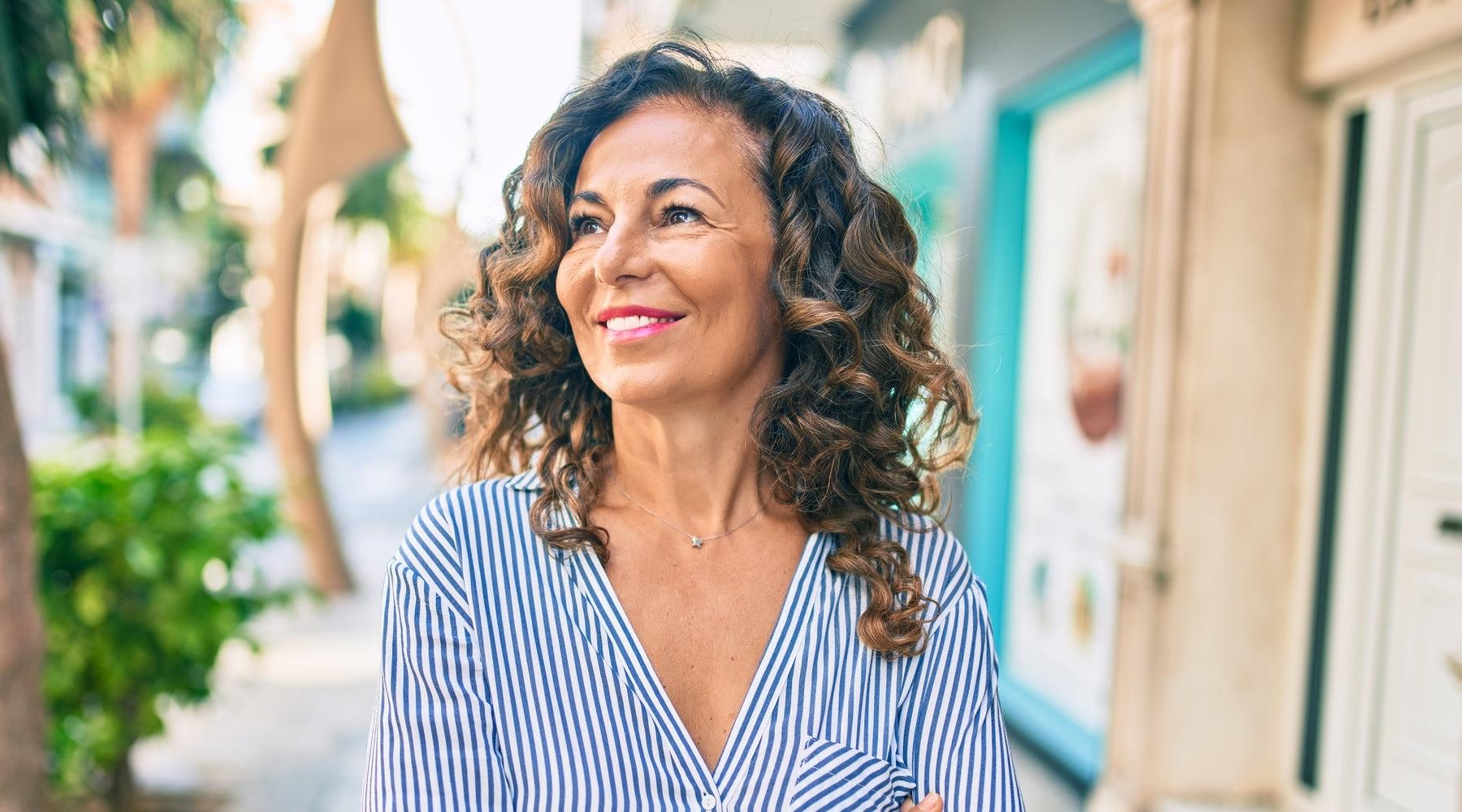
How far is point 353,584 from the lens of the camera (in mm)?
9109

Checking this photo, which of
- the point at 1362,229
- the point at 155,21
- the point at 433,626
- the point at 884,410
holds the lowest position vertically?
the point at 433,626

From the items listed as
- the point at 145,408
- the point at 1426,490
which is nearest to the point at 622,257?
the point at 1426,490

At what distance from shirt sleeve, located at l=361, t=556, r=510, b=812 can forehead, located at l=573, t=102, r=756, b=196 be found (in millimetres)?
645

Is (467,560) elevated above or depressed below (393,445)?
above

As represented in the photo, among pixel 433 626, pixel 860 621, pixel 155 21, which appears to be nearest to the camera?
pixel 433 626

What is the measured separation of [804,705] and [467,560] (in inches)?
20.1

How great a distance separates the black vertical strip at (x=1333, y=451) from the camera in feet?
11.4

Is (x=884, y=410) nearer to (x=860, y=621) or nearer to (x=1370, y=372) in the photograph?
(x=860, y=621)

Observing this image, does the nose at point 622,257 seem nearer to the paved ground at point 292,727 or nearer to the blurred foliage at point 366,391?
the paved ground at point 292,727

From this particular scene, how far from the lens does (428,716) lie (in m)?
1.46

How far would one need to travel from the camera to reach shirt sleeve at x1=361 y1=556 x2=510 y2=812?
4.73 feet

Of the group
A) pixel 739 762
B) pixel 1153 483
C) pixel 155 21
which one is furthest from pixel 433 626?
pixel 155 21

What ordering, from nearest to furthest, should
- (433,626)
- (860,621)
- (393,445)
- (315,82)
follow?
(433,626)
(860,621)
(315,82)
(393,445)

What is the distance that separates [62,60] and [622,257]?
324 cm
